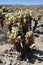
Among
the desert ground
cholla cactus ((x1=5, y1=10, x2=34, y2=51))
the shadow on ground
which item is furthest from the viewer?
cholla cactus ((x1=5, y1=10, x2=34, y2=51))

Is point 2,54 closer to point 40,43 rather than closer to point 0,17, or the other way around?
point 40,43

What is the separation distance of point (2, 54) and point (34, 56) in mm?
2230

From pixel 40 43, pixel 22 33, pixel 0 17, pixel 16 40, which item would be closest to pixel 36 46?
pixel 40 43

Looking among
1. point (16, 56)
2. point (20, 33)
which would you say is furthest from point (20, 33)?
point (16, 56)

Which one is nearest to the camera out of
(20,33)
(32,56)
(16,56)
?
(16,56)

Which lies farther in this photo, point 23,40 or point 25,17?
point 25,17

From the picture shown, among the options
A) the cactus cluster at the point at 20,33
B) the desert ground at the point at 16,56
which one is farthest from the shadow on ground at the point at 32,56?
the cactus cluster at the point at 20,33

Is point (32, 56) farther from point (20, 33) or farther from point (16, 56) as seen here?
point (20, 33)

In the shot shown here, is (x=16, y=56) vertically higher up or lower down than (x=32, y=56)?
higher up

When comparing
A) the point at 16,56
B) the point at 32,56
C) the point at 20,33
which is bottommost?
the point at 32,56

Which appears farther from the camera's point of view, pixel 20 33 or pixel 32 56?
pixel 20 33

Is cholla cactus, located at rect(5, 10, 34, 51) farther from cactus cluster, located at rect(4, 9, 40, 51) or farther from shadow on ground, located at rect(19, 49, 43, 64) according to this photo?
shadow on ground, located at rect(19, 49, 43, 64)

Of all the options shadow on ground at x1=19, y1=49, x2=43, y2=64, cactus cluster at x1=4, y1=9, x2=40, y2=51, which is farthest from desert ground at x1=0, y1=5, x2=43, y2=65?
cactus cluster at x1=4, y1=9, x2=40, y2=51

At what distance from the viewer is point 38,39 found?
23172 millimetres
